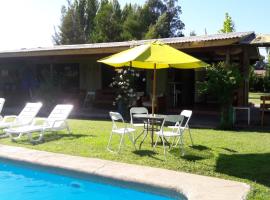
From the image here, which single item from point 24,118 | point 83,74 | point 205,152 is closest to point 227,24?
point 83,74

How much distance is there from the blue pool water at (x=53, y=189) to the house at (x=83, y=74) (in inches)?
293

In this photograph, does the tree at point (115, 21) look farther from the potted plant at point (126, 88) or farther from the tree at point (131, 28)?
the potted plant at point (126, 88)

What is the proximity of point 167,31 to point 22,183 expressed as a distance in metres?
44.2

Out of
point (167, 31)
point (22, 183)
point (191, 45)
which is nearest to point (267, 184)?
point (22, 183)

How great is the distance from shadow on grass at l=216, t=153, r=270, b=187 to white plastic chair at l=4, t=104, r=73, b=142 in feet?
14.8

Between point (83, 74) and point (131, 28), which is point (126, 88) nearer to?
point (83, 74)

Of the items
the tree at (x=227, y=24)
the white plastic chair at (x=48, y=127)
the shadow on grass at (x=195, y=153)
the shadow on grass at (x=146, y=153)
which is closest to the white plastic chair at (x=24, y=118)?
the white plastic chair at (x=48, y=127)

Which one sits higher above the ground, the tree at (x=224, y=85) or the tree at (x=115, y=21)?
the tree at (x=115, y=21)

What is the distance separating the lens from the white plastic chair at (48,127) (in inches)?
361

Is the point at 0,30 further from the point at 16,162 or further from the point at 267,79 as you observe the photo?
the point at 16,162

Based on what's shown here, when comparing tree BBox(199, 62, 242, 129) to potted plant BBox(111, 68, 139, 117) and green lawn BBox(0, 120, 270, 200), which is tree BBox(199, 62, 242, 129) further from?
potted plant BBox(111, 68, 139, 117)

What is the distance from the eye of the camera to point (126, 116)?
44.0ft

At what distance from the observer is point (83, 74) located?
18656mm

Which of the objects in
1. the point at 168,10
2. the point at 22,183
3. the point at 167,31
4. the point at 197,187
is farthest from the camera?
the point at 168,10
